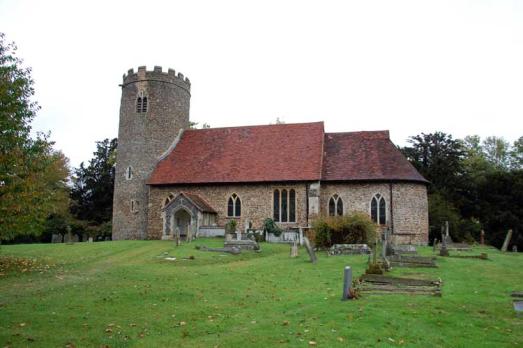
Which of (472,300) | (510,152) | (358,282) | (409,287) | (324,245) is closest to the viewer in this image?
(472,300)

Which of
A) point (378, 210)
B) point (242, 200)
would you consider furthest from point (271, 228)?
point (378, 210)

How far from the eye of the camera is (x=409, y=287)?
12.7m

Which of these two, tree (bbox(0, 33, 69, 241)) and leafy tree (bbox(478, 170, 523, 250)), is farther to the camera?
leafy tree (bbox(478, 170, 523, 250))

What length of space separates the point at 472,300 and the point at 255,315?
17.6 feet

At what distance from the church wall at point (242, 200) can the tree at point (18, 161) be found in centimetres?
1494

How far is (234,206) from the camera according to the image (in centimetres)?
3397

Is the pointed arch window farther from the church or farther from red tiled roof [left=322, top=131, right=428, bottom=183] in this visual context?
red tiled roof [left=322, top=131, right=428, bottom=183]

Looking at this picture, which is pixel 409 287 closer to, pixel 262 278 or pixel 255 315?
pixel 255 315

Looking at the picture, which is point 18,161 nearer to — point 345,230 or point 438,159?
point 345,230

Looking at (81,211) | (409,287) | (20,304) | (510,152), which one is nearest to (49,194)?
(20,304)

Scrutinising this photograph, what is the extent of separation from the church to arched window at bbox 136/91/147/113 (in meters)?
0.08

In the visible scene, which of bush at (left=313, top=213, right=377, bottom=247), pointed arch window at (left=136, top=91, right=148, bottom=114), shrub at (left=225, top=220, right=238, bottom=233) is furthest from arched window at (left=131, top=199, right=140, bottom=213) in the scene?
bush at (left=313, top=213, right=377, bottom=247)

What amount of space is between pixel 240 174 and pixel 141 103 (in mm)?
10428

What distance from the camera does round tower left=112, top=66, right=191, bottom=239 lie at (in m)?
36.8
